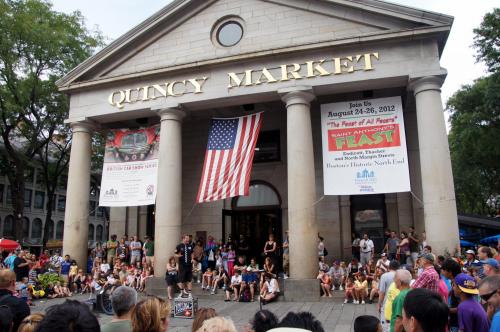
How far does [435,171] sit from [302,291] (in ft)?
18.9

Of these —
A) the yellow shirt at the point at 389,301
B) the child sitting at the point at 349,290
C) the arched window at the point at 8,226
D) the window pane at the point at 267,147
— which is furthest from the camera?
the arched window at the point at 8,226

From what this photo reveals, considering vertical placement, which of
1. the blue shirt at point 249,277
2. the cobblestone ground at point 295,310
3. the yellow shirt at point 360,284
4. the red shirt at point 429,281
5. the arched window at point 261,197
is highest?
the arched window at point 261,197

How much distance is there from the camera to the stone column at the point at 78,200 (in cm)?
1739

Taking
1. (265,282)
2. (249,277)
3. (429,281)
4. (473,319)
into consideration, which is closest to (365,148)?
(265,282)

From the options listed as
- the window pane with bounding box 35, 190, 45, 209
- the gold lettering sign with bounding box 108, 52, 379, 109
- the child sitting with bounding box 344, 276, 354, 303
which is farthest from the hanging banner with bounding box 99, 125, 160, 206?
the window pane with bounding box 35, 190, 45, 209

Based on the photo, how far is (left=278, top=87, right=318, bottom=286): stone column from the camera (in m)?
13.7

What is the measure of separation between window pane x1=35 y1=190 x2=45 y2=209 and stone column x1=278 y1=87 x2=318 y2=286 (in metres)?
45.2

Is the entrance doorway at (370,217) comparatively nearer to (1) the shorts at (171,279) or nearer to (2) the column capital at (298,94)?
(2) the column capital at (298,94)

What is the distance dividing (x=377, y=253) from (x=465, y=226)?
17.2 meters

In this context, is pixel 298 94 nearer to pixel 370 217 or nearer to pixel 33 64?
pixel 370 217

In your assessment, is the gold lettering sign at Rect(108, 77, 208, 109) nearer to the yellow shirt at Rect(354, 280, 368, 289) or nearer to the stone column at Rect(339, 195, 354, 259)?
the stone column at Rect(339, 195, 354, 259)

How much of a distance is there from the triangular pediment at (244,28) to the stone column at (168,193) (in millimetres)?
2314

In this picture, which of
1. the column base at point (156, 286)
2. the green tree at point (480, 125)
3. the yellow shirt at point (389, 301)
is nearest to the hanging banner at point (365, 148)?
the column base at point (156, 286)

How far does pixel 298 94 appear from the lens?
14.8 m
